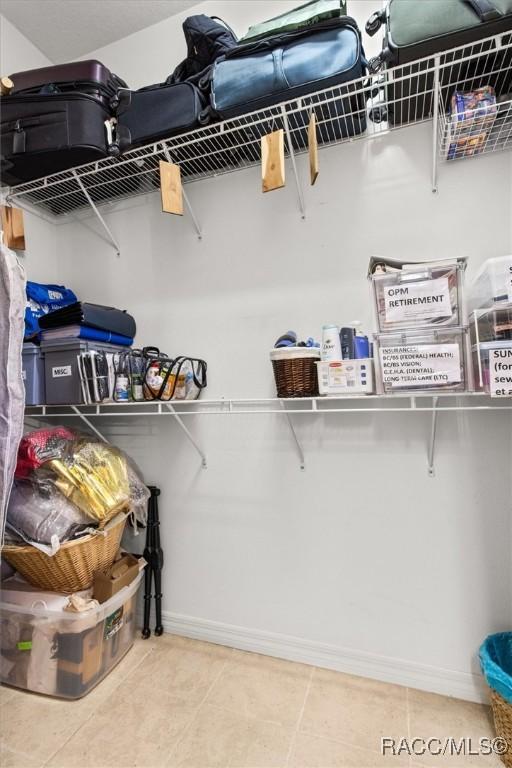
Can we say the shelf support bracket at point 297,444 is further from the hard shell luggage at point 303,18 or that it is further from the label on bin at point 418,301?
the hard shell luggage at point 303,18

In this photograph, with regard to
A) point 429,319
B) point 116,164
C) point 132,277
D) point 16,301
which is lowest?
point 429,319

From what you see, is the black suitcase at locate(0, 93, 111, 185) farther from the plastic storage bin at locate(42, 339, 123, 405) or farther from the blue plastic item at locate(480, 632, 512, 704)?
the blue plastic item at locate(480, 632, 512, 704)

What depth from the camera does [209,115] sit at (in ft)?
4.39

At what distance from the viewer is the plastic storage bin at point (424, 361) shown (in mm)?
1070

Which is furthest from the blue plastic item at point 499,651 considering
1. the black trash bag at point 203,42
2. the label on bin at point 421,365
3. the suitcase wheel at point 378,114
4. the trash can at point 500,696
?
the black trash bag at point 203,42

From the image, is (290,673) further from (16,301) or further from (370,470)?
(16,301)

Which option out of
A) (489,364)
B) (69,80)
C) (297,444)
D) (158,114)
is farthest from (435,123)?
(69,80)

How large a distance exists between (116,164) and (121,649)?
195 cm

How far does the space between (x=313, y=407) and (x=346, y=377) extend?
0.15 metres

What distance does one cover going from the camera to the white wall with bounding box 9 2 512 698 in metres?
1.29

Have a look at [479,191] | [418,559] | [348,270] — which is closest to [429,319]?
[348,270]

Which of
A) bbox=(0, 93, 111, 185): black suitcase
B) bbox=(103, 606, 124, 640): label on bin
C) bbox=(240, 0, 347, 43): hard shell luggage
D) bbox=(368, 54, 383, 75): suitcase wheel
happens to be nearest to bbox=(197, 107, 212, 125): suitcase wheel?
bbox=(240, 0, 347, 43): hard shell luggage

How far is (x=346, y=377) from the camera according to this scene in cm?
120

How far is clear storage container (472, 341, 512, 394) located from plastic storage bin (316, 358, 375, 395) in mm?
298
